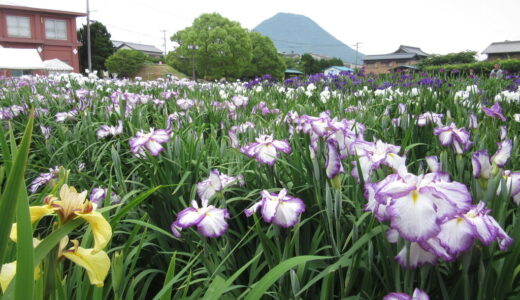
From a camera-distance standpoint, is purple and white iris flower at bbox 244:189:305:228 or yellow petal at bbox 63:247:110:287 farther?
purple and white iris flower at bbox 244:189:305:228

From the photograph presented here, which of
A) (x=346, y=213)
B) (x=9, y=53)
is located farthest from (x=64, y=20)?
(x=346, y=213)

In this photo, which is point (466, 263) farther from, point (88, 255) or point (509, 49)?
Result: point (509, 49)

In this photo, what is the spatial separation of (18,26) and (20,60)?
1287 cm

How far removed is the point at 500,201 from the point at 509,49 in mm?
70029

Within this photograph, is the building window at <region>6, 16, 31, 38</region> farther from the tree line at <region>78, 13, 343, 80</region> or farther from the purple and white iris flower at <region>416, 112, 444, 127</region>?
the purple and white iris flower at <region>416, 112, 444, 127</region>

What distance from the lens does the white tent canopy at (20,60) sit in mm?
30375

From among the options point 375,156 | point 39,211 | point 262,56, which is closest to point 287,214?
point 375,156

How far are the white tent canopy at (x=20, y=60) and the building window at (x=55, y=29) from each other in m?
10.7

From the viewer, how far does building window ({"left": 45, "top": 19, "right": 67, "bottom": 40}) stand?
42969 millimetres

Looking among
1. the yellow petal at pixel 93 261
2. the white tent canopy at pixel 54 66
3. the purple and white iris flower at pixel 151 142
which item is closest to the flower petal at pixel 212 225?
the yellow petal at pixel 93 261

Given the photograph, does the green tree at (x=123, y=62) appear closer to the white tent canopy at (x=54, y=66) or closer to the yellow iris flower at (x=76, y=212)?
the white tent canopy at (x=54, y=66)

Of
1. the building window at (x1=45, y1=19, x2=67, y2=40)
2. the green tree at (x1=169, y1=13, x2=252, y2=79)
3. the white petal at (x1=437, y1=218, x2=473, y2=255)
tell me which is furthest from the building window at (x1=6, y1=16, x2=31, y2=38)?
the white petal at (x1=437, y1=218, x2=473, y2=255)

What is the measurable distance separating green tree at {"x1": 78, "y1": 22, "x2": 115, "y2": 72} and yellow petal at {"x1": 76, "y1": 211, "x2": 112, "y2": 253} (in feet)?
178

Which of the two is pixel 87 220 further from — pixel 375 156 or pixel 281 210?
pixel 375 156
